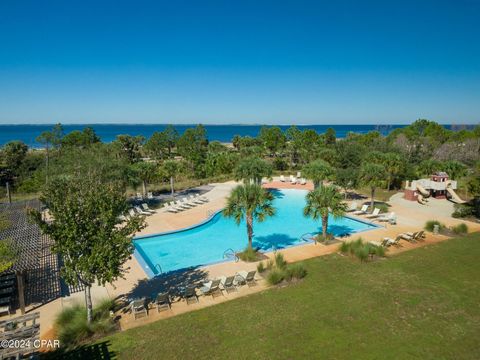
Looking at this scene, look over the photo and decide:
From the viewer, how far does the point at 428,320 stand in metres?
9.16

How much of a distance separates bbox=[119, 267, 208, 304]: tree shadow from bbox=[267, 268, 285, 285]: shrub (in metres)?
2.64

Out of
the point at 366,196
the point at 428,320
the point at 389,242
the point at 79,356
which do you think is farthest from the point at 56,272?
the point at 366,196

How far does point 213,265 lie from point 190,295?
319 cm

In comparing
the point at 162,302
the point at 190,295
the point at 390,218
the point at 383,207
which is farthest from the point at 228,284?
the point at 383,207

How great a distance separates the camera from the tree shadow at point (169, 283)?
445 inches

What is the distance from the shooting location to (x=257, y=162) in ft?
82.6

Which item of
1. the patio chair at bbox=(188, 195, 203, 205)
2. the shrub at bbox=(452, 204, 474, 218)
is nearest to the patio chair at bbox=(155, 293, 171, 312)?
the patio chair at bbox=(188, 195, 203, 205)

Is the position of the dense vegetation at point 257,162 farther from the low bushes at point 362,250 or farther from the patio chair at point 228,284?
the patio chair at point 228,284

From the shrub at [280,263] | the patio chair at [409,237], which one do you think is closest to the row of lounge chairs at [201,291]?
the shrub at [280,263]

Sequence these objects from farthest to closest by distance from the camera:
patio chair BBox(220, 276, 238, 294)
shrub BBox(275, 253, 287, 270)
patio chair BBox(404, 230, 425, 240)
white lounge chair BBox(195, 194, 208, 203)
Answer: white lounge chair BBox(195, 194, 208, 203) < patio chair BBox(404, 230, 425, 240) < shrub BBox(275, 253, 287, 270) < patio chair BBox(220, 276, 238, 294)

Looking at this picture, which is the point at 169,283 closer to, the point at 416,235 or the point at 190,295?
the point at 190,295

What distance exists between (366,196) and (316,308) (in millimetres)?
20051

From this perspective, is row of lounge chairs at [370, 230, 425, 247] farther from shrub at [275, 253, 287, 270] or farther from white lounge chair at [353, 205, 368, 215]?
shrub at [275, 253, 287, 270]

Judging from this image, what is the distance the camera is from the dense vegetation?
74.0ft
